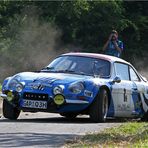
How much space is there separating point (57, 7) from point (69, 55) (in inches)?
960

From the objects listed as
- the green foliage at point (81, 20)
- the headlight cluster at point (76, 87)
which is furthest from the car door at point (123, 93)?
the green foliage at point (81, 20)

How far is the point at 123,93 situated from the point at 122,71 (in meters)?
0.74

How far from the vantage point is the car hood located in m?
13.6

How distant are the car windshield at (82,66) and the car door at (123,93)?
345 millimetres

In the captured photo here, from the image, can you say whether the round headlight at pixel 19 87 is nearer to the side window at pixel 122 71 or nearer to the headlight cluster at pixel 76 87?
the headlight cluster at pixel 76 87

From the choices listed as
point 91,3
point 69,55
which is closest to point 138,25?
point 91,3

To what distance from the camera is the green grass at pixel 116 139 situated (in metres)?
9.52

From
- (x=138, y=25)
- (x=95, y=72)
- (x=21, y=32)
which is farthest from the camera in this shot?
(x=138, y=25)

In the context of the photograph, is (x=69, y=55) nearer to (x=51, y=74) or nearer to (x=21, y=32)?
(x=51, y=74)

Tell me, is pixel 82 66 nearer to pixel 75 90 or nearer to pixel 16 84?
pixel 75 90

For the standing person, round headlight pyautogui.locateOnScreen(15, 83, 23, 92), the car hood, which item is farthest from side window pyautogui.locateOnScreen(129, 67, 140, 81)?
the standing person

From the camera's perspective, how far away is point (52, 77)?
45.2 ft

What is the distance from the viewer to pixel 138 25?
135ft

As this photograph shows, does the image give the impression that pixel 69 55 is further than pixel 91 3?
No
